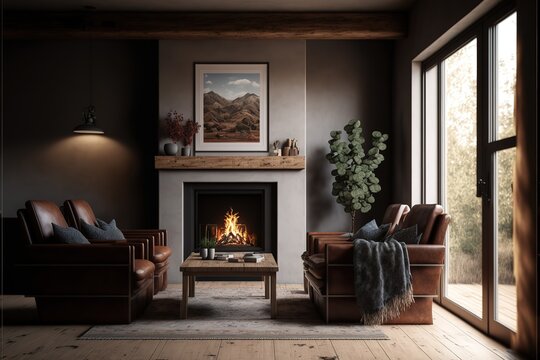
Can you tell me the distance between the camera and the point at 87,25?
725cm

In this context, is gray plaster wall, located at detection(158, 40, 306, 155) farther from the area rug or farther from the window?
the area rug

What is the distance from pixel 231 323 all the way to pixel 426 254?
66.9 inches

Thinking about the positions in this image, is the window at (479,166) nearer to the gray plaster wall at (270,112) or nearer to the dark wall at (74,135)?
the gray plaster wall at (270,112)

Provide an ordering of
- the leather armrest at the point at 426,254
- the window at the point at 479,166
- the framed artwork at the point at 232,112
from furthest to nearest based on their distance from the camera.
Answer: the framed artwork at the point at 232,112
the leather armrest at the point at 426,254
the window at the point at 479,166

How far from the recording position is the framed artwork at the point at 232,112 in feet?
25.6

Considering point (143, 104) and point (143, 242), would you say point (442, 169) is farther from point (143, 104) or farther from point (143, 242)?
point (143, 104)

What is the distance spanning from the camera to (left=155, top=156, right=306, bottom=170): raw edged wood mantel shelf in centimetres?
761

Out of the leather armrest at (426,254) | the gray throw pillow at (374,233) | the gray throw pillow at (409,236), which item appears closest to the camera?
the leather armrest at (426,254)

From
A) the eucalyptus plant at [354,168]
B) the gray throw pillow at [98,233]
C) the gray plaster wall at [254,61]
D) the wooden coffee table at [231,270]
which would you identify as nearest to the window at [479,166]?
the eucalyptus plant at [354,168]

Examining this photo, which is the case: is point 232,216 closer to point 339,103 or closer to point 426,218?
point 339,103

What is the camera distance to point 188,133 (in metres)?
7.62

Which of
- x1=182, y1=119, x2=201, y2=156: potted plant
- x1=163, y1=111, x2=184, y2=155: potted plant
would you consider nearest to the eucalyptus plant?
x1=182, y1=119, x2=201, y2=156: potted plant

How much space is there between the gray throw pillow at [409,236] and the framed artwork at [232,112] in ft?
9.69

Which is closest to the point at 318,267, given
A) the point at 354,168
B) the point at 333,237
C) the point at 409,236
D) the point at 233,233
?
the point at 409,236
